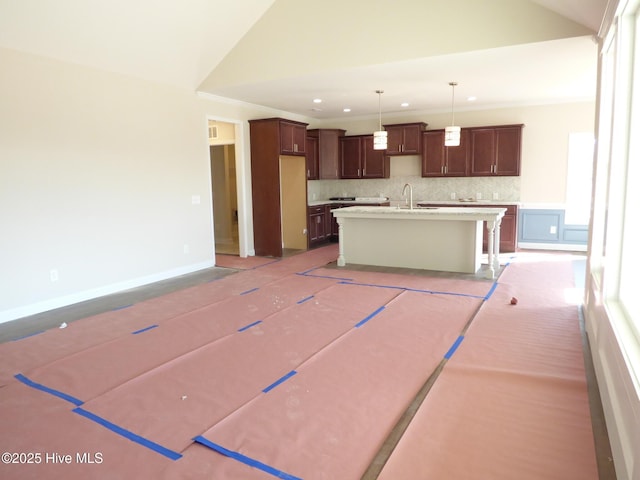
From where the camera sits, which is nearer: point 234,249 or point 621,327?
point 621,327

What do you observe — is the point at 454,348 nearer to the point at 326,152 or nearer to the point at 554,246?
the point at 554,246

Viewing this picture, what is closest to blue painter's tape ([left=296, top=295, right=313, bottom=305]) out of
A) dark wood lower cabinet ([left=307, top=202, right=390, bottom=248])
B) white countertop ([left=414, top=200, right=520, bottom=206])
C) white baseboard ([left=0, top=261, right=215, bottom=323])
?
white baseboard ([left=0, top=261, right=215, bottom=323])

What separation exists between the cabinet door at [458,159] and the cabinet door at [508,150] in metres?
0.54

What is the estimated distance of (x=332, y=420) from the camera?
249cm

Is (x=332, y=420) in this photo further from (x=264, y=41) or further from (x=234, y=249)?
(x=234, y=249)

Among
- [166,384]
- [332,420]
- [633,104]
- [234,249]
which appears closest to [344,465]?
[332,420]

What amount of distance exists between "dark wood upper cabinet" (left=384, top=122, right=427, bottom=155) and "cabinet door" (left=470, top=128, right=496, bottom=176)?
992mm

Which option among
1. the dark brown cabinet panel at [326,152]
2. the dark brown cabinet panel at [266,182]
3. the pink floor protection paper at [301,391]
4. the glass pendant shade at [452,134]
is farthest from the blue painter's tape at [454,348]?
the dark brown cabinet panel at [326,152]

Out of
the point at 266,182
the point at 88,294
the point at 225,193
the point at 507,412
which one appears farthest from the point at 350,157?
the point at 507,412

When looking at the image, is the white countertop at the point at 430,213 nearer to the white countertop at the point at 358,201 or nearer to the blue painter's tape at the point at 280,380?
the white countertop at the point at 358,201

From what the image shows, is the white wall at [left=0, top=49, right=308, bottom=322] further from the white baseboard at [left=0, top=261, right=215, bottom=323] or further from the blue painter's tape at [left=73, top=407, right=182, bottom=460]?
the blue painter's tape at [left=73, top=407, right=182, bottom=460]

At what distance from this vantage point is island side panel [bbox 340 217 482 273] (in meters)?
6.05

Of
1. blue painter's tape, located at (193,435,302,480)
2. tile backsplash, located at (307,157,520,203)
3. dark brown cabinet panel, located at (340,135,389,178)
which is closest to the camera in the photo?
blue painter's tape, located at (193,435,302,480)

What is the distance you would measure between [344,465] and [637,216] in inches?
81.8
